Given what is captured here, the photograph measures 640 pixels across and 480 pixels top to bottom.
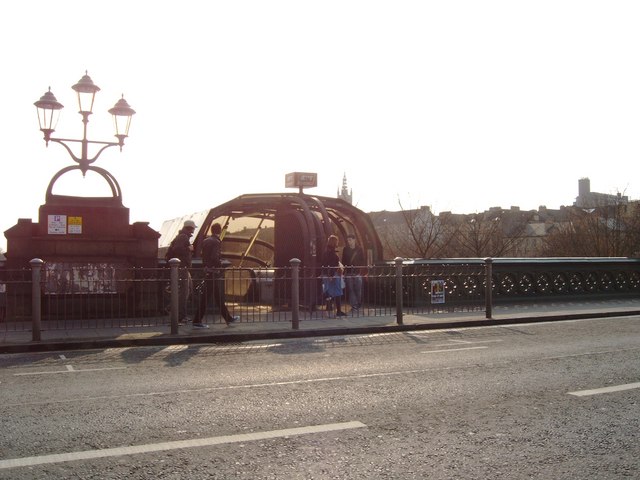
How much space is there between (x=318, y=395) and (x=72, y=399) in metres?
2.48

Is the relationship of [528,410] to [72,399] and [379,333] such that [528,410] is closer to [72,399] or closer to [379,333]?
[72,399]

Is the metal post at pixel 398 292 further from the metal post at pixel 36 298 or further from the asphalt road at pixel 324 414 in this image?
the metal post at pixel 36 298

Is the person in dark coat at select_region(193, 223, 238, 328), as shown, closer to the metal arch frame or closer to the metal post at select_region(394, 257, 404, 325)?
the metal arch frame

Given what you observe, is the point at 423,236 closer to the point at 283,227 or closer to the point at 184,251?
the point at 283,227

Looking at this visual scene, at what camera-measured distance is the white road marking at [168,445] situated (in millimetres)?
4707

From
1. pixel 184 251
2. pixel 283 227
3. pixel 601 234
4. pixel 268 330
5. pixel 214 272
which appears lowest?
pixel 268 330

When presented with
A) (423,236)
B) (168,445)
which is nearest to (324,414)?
(168,445)

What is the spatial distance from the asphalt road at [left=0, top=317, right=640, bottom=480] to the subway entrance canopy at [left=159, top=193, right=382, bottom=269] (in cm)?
785

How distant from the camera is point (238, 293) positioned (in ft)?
48.5

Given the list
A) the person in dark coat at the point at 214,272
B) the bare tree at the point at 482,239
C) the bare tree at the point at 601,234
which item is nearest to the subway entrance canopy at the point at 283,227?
the person in dark coat at the point at 214,272

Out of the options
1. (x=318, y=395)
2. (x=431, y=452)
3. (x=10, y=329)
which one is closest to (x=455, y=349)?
(x=318, y=395)

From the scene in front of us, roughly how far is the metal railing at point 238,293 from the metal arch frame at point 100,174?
160 cm

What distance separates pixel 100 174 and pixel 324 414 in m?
10.5

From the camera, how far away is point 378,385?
7.41 metres
